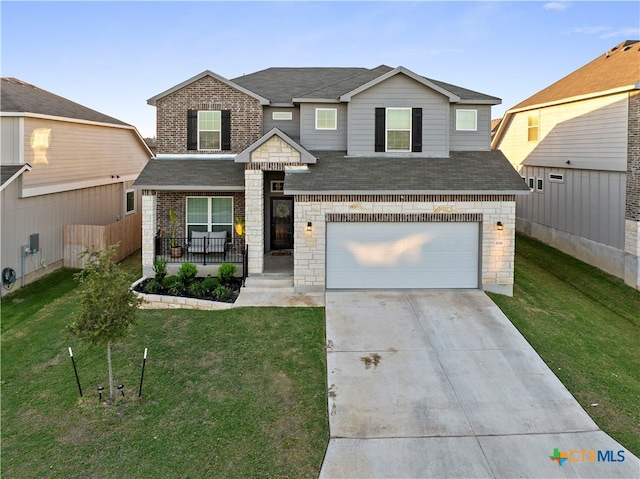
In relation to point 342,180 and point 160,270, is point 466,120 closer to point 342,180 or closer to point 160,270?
point 342,180

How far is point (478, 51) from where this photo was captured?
20.5 m

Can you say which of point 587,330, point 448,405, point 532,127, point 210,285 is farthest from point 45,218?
point 532,127

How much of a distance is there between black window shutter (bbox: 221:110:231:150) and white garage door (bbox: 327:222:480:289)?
5606mm

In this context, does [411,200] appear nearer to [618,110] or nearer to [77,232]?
[618,110]

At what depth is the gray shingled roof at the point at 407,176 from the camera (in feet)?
45.8

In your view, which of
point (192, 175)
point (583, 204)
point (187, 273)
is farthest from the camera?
point (583, 204)

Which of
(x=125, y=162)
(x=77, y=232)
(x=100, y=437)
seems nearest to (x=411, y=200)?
(x=100, y=437)

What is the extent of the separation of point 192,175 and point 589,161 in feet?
48.1

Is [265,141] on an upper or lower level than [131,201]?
upper

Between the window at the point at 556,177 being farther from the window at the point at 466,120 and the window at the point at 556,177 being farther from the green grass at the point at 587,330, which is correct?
the window at the point at 466,120

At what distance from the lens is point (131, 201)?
2547 centimetres

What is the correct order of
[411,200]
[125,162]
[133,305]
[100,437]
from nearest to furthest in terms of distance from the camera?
1. [100,437]
2. [133,305]
3. [411,200]
4. [125,162]

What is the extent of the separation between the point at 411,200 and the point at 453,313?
11.6ft

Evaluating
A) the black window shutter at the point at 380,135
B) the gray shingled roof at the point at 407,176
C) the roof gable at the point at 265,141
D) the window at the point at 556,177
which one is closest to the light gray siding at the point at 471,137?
the gray shingled roof at the point at 407,176
